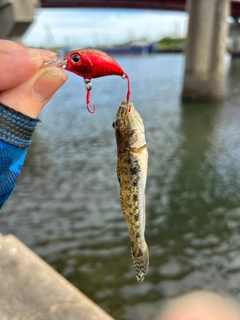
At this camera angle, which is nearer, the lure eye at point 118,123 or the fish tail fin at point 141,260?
the lure eye at point 118,123

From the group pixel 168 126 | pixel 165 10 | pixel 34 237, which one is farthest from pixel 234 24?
pixel 34 237

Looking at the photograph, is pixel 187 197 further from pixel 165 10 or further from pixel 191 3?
pixel 165 10

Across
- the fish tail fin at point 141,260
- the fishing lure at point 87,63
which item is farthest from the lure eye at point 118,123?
the fish tail fin at point 141,260

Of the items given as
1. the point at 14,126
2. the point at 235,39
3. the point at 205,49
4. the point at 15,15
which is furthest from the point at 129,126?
the point at 235,39

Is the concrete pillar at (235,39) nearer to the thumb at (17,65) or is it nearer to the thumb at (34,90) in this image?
the thumb at (34,90)

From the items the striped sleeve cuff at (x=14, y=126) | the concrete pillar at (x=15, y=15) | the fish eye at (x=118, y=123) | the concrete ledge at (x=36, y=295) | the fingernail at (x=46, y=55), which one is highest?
the fingernail at (x=46, y=55)

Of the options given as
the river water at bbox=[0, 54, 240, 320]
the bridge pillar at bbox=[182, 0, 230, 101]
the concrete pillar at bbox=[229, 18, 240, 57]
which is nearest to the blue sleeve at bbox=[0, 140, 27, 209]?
the river water at bbox=[0, 54, 240, 320]

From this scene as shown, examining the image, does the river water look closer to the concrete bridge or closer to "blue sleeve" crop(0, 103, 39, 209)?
"blue sleeve" crop(0, 103, 39, 209)
